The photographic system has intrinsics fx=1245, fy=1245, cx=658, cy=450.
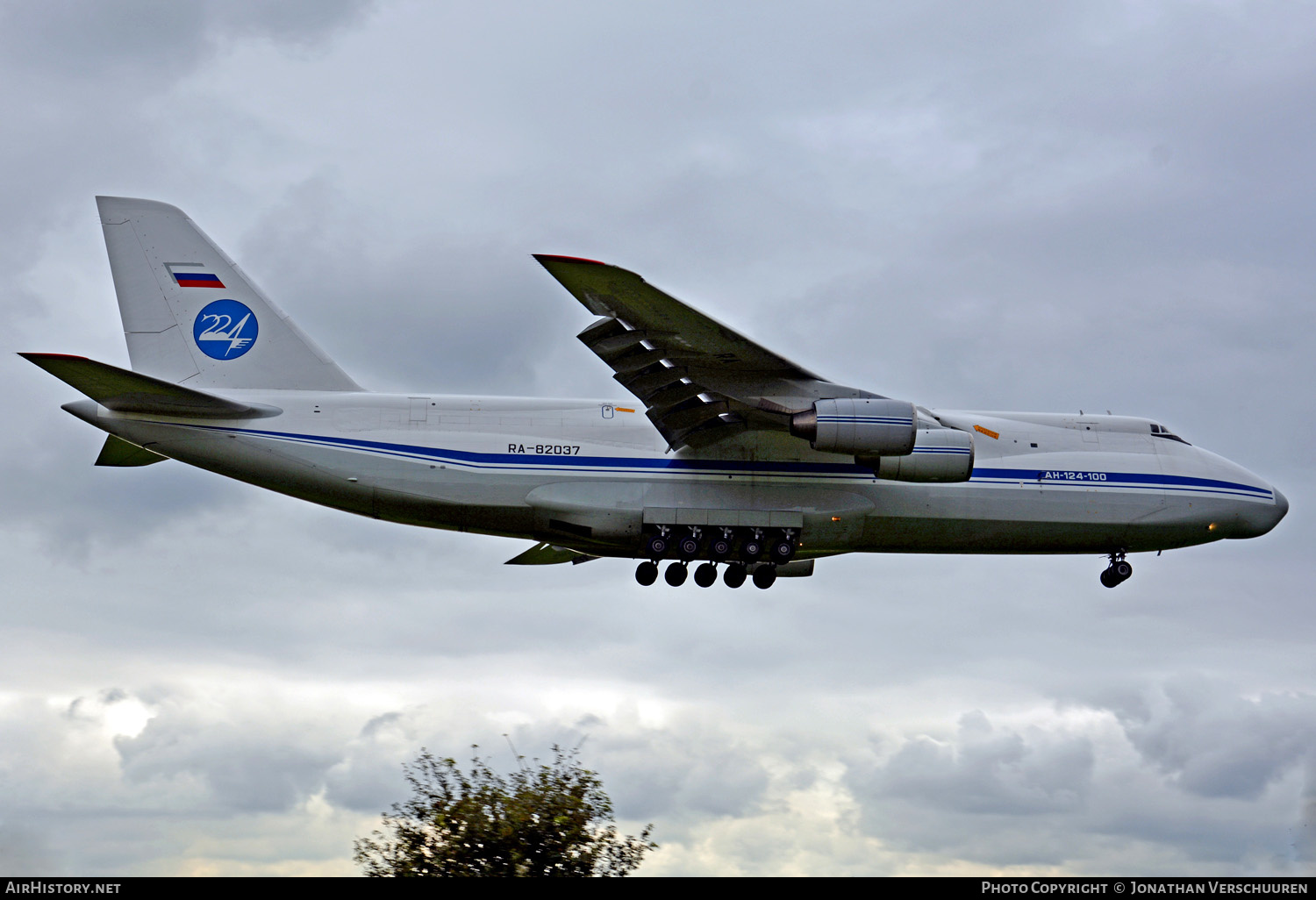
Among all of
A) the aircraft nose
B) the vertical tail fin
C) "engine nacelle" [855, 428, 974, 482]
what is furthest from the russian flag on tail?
the aircraft nose

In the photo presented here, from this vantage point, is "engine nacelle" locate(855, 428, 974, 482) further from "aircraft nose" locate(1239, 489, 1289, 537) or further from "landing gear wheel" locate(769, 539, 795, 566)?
"aircraft nose" locate(1239, 489, 1289, 537)

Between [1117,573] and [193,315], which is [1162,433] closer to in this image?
[1117,573]

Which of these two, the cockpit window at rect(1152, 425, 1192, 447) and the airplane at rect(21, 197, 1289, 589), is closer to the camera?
the airplane at rect(21, 197, 1289, 589)

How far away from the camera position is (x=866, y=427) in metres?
15.5

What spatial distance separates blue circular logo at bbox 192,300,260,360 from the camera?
58.4 feet

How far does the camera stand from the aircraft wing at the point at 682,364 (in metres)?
14.3

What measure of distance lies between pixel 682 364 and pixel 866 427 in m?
2.46

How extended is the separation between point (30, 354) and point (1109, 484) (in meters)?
14.4

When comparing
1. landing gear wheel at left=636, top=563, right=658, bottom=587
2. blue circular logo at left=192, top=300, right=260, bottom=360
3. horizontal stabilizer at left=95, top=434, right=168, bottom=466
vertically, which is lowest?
landing gear wheel at left=636, top=563, right=658, bottom=587

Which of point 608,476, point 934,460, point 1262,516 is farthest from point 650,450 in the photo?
point 1262,516

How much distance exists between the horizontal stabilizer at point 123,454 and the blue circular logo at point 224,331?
63.7 inches

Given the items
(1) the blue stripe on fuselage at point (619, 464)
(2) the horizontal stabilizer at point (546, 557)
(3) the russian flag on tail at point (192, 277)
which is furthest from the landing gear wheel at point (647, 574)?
(3) the russian flag on tail at point (192, 277)

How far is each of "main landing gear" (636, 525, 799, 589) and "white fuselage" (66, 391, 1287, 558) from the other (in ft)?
0.69
